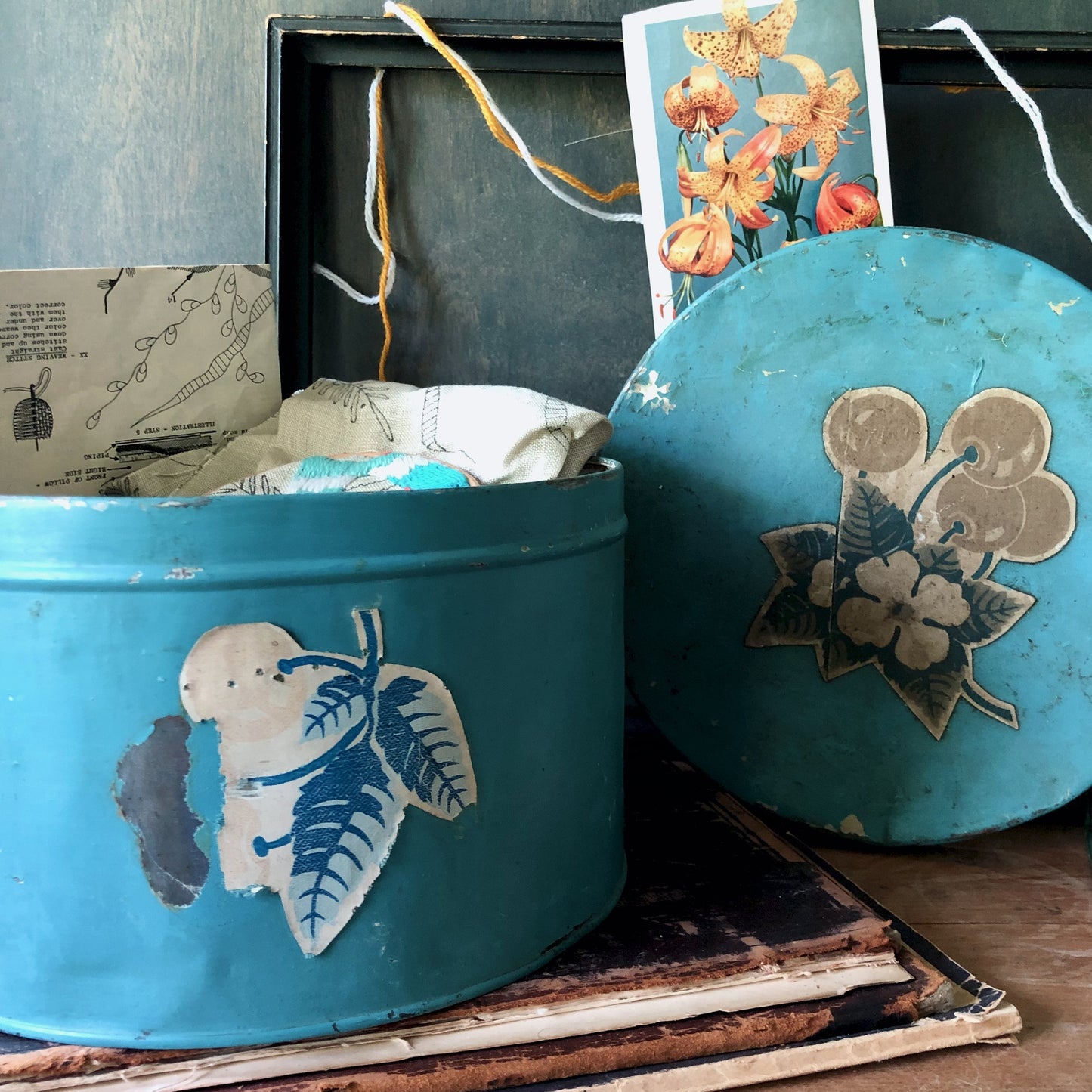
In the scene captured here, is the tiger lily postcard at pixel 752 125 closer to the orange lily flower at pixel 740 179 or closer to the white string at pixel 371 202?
the orange lily flower at pixel 740 179

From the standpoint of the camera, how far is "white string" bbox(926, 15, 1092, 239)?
3.11 feet

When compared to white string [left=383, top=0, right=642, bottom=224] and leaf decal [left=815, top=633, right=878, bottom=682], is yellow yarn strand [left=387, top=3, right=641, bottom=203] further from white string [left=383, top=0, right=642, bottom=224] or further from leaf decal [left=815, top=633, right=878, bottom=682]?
leaf decal [left=815, top=633, right=878, bottom=682]

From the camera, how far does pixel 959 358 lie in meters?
0.82

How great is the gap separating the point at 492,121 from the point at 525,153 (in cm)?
5

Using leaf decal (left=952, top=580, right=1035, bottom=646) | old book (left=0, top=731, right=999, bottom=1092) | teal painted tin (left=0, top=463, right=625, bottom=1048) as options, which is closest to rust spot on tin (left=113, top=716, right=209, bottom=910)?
teal painted tin (left=0, top=463, right=625, bottom=1048)

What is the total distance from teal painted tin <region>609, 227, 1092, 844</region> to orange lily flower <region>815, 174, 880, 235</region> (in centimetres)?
15

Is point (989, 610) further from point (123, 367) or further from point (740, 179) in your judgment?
point (123, 367)

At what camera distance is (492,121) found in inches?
38.5

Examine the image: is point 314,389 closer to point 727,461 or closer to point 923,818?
point 727,461

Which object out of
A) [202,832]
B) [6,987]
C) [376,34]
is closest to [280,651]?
[202,832]

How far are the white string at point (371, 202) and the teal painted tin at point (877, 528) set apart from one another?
0.33 meters

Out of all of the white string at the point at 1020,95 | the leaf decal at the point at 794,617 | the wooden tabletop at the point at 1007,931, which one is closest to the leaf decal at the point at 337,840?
the wooden tabletop at the point at 1007,931

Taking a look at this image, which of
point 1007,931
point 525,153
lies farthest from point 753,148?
point 1007,931

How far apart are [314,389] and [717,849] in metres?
0.50
